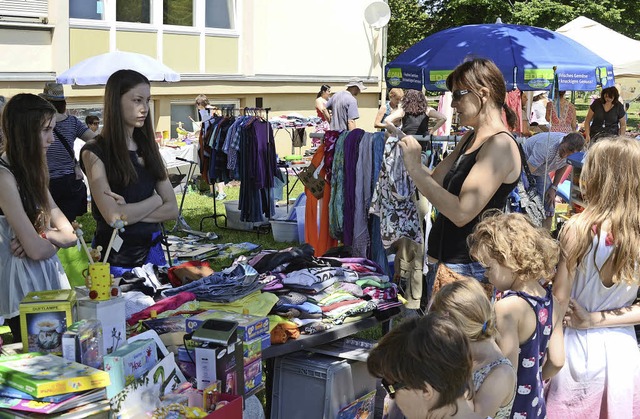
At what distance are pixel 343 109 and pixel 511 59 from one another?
712 cm

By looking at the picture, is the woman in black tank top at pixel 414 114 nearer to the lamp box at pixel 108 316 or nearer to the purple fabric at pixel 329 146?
the purple fabric at pixel 329 146

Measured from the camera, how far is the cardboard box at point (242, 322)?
2.98 meters

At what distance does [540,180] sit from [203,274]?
15.2ft

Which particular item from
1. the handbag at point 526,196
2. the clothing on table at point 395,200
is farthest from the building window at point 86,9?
the handbag at point 526,196

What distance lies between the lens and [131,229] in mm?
3871

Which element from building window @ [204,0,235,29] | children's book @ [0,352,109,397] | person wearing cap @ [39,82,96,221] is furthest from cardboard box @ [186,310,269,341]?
building window @ [204,0,235,29]

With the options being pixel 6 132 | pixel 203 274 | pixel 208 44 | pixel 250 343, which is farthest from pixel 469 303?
pixel 208 44

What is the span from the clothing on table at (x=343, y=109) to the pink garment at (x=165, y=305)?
1057cm

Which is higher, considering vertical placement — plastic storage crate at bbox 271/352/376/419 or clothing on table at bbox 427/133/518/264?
clothing on table at bbox 427/133/518/264

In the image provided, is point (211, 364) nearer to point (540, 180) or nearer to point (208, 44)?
point (540, 180)

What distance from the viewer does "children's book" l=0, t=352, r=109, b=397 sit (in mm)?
2311

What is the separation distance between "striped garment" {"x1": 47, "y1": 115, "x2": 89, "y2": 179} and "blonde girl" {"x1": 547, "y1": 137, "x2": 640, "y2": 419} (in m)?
4.84

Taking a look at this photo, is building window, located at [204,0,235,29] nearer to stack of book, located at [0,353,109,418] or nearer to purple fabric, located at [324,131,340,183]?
purple fabric, located at [324,131,340,183]

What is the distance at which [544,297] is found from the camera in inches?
119
